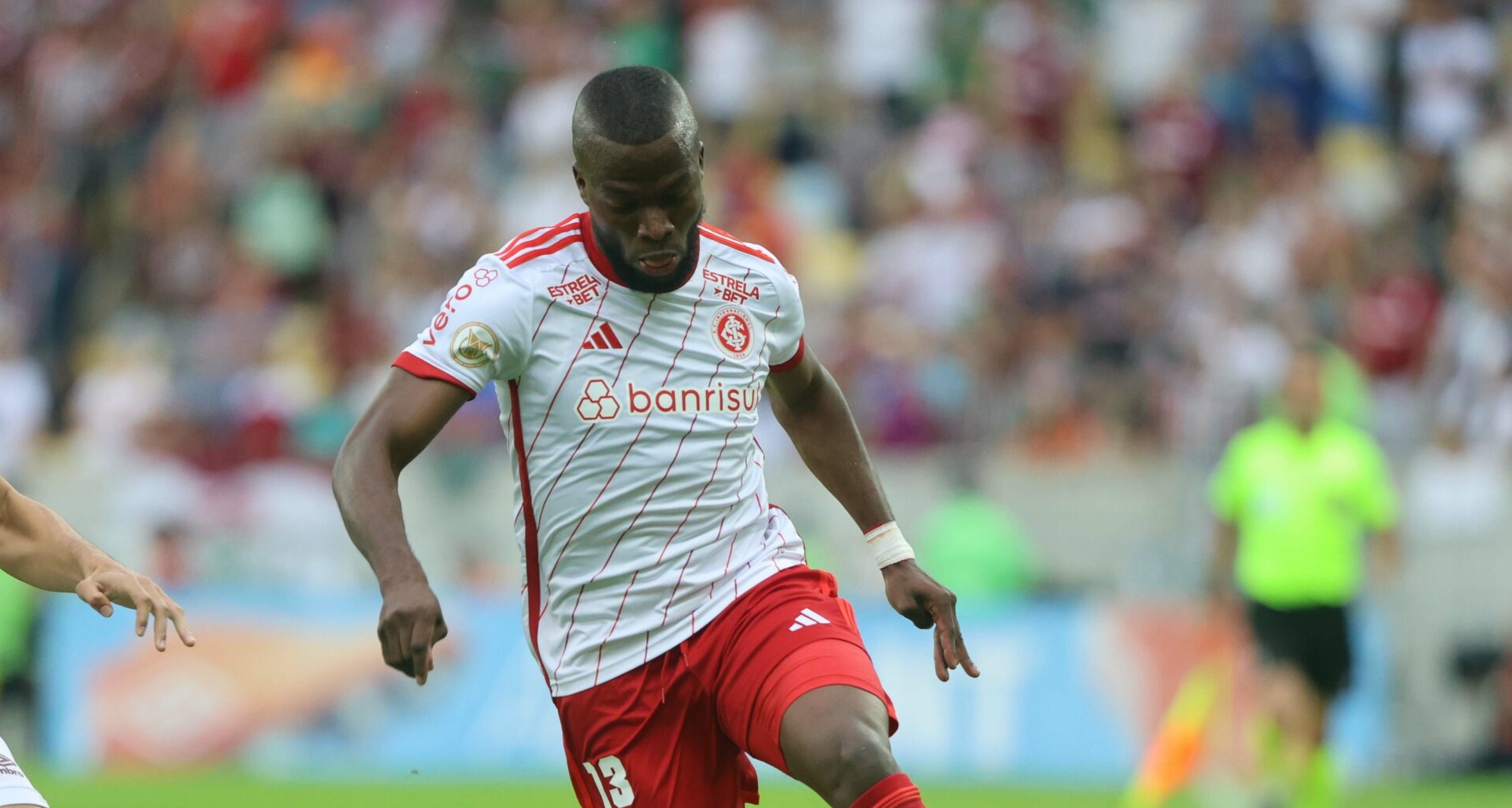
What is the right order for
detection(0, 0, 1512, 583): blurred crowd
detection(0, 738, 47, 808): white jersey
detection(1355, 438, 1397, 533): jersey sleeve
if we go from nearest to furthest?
detection(0, 738, 47, 808): white jersey < detection(1355, 438, 1397, 533): jersey sleeve < detection(0, 0, 1512, 583): blurred crowd

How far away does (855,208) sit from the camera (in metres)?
16.8

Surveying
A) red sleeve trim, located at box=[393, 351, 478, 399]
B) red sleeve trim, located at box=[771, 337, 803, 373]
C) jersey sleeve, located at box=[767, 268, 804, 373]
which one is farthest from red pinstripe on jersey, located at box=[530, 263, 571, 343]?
red sleeve trim, located at box=[771, 337, 803, 373]

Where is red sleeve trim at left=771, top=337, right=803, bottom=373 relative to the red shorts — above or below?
above

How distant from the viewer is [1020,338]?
600 inches

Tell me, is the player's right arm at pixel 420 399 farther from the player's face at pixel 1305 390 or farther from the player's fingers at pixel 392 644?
the player's face at pixel 1305 390

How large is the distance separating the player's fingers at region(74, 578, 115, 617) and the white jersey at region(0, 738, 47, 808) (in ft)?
1.34

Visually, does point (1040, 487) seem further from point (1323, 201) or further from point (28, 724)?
point (28, 724)

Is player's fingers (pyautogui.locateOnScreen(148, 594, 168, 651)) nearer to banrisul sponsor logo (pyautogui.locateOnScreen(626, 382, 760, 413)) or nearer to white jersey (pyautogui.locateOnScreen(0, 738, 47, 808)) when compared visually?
white jersey (pyautogui.locateOnScreen(0, 738, 47, 808))

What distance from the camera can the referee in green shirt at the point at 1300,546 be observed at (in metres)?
11.5

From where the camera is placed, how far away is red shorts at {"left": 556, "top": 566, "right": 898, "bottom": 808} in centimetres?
543

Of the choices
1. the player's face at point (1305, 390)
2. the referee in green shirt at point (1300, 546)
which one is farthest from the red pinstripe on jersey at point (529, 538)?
the player's face at point (1305, 390)

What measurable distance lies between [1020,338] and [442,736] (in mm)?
4808

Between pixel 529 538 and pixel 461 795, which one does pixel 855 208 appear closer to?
pixel 461 795


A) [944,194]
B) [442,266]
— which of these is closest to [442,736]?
[442,266]
